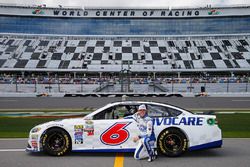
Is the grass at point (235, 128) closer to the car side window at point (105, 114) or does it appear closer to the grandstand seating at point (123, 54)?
the car side window at point (105, 114)

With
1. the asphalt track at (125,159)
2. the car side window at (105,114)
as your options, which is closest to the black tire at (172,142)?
the asphalt track at (125,159)

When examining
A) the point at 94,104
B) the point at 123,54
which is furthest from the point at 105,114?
the point at 123,54

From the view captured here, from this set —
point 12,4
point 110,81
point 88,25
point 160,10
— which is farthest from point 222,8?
point 12,4

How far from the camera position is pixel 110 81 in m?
31.6

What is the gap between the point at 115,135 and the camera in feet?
18.2

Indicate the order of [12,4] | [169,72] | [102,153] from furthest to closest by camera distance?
1. [12,4]
2. [169,72]
3. [102,153]

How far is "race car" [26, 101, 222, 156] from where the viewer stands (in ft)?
18.1

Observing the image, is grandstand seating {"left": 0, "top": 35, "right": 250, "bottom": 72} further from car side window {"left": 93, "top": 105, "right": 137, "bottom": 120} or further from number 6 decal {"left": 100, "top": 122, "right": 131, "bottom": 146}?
number 6 decal {"left": 100, "top": 122, "right": 131, "bottom": 146}

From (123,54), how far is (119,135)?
4472 cm

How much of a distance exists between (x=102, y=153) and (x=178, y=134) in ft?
5.70

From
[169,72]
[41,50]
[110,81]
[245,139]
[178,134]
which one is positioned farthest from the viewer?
[41,50]

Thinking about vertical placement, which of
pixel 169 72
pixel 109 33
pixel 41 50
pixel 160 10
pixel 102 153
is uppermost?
pixel 160 10

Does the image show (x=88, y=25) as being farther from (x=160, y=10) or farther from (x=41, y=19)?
(x=160, y=10)

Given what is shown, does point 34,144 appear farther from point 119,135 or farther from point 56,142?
point 119,135
